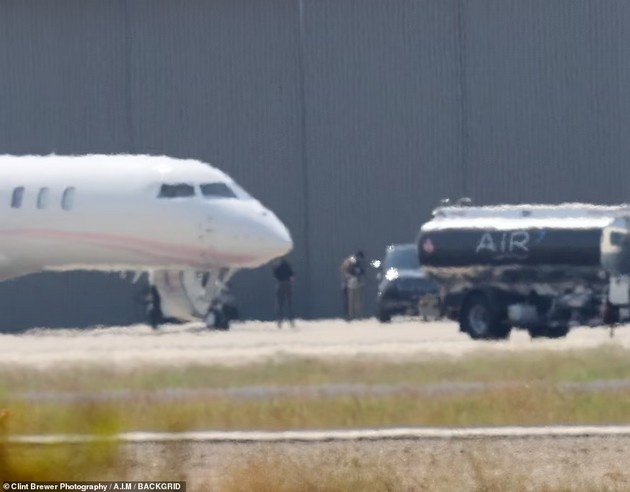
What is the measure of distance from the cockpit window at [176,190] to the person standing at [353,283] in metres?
9.63

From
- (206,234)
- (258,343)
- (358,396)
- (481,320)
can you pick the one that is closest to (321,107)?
(206,234)

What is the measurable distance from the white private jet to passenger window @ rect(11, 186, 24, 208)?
2cm

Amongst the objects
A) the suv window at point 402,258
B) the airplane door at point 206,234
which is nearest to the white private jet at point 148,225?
the airplane door at point 206,234

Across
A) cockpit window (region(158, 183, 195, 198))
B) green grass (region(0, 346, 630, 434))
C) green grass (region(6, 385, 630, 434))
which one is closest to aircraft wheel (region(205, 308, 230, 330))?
cockpit window (region(158, 183, 195, 198))

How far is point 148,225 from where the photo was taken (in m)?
36.7

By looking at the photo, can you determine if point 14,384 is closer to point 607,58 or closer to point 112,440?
point 112,440

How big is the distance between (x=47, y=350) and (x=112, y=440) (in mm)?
22599

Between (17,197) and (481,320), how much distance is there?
1005 centimetres

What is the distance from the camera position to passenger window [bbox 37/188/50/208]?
125 ft

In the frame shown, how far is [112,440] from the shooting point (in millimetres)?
9750

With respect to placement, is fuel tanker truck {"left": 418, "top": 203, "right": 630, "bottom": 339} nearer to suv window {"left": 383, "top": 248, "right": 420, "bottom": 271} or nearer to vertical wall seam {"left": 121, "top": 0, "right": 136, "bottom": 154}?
suv window {"left": 383, "top": 248, "right": 420, "bottom": 271}

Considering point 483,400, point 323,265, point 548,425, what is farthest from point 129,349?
point 323,265

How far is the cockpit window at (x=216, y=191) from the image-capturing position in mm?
37319

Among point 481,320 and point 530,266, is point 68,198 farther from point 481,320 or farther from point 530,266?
point 530,266
